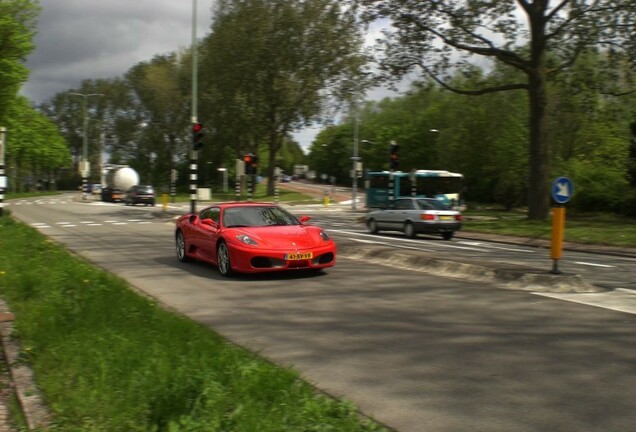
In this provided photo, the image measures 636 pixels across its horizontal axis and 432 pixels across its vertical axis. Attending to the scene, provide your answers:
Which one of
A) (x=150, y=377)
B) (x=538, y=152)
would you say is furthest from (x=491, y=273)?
(x=538, y=152)

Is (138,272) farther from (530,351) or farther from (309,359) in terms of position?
(530,351)

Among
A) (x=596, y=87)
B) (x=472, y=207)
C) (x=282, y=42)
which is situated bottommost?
(x=472, y=207)

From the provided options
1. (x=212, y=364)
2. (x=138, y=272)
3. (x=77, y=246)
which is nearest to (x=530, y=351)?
(x=212, y=364)

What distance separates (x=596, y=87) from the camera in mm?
26453

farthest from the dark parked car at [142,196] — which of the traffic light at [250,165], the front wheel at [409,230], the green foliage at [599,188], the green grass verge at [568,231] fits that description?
the front wheel at [409,230]

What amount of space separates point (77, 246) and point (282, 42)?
35553 mm

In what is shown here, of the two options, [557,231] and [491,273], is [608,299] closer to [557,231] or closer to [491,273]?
[557,231]

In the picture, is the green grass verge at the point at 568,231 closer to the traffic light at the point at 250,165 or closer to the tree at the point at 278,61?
the traffic light at the point at 250,165

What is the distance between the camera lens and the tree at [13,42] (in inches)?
880

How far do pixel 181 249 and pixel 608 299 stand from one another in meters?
7.96

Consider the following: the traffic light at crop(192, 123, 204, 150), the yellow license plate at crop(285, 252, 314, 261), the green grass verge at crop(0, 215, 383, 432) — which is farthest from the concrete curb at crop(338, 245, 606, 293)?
the traffic light at crop(192, 123, 204, 150)

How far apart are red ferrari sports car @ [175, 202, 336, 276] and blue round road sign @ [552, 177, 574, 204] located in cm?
406

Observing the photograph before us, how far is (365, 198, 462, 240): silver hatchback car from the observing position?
69.4 feet

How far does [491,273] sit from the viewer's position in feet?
32.2
